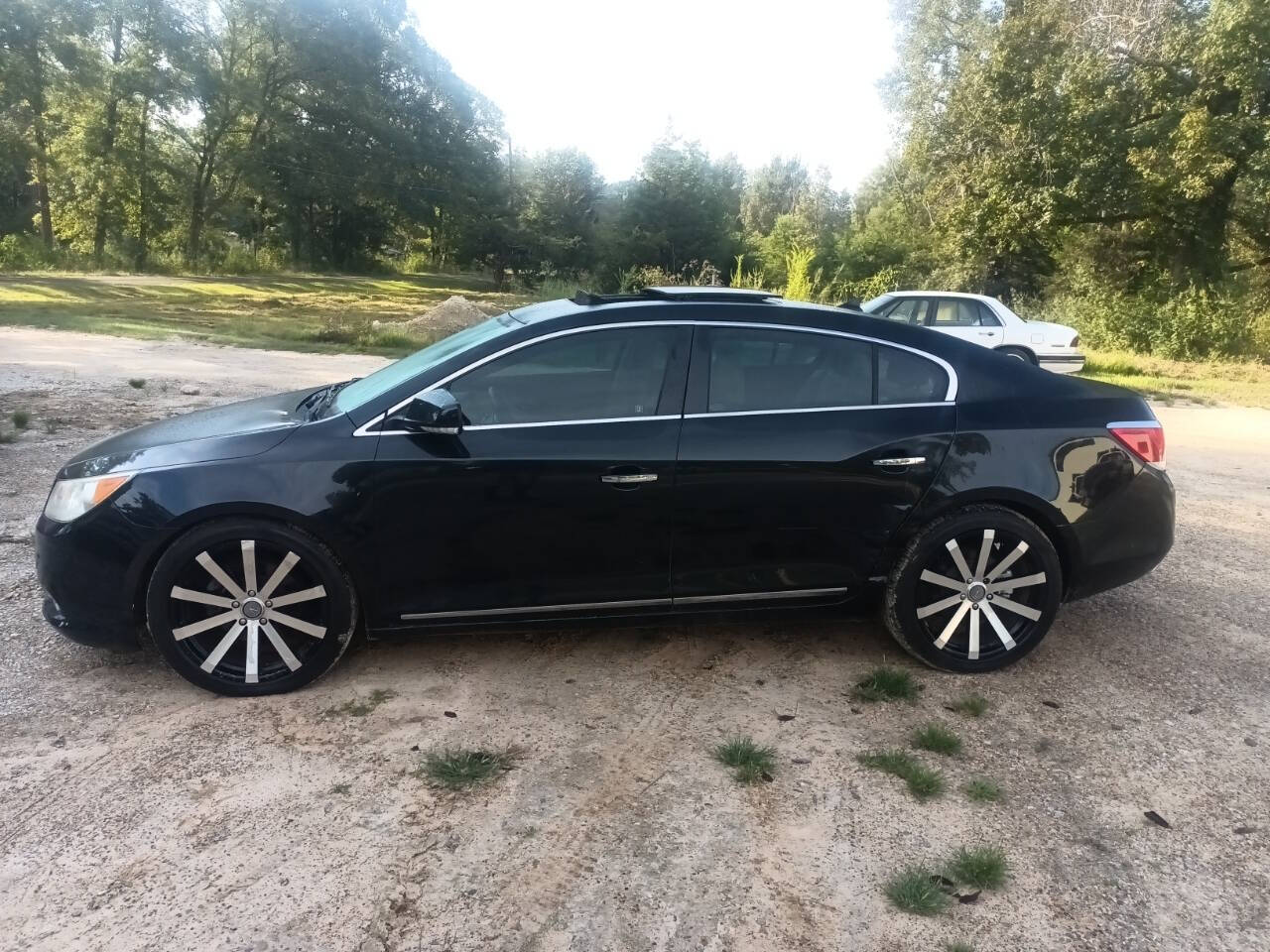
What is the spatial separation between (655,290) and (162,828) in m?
2.87

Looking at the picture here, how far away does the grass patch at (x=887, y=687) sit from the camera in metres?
3.59

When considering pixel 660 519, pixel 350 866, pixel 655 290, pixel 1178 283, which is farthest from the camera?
pixel 1178 283

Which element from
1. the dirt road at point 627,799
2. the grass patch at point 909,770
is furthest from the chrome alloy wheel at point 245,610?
the grass patch at point 909,770

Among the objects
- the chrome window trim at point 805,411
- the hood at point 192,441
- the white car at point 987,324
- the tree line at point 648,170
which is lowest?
the hood at point 192,441

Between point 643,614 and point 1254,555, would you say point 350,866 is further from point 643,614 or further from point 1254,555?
point 1254,555

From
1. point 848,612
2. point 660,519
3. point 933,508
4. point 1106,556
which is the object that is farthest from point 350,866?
point 1106,556

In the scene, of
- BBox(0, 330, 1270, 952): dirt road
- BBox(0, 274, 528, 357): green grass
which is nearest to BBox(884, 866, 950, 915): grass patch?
BBox(0, 330, 1270, 952): dirt road

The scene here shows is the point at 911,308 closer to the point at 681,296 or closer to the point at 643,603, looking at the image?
the point at 681,296

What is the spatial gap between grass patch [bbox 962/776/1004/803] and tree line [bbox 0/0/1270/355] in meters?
22.0

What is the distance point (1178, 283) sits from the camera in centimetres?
2477

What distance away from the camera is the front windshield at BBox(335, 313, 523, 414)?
3672 mm

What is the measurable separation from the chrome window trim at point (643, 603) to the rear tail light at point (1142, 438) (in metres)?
1.39

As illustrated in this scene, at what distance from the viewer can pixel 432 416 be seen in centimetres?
336

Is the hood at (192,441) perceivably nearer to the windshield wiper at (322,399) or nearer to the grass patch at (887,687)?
the windshield wiper at (322,399)
